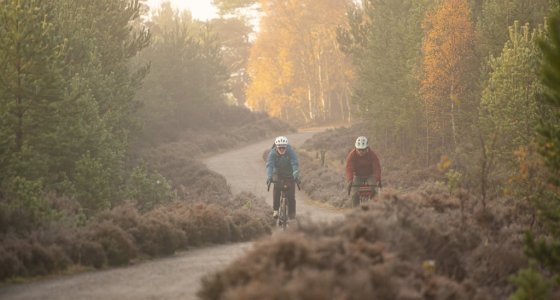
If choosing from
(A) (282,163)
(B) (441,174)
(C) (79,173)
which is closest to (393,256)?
(A) (282,163)

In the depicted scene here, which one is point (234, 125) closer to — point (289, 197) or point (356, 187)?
point (289, 197)

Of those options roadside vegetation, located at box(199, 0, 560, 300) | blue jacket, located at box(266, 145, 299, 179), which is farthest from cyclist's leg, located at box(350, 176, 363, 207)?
roadside vegetation, located at box(199, 0, 560, 300)

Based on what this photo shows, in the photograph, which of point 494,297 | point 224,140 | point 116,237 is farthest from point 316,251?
point 224,140

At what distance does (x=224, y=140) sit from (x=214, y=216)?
33812mm

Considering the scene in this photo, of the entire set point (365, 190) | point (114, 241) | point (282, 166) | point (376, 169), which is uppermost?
point (282, 166)

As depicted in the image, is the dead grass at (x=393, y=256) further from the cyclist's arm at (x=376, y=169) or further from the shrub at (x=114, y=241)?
the shrub at (x=114, y=241)

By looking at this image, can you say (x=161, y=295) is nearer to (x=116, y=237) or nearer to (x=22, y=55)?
(x=116, y=237)

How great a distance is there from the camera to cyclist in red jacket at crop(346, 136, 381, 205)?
52.6 feet

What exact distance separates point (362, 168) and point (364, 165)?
0.09m

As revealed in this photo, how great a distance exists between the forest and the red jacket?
1.86 metres

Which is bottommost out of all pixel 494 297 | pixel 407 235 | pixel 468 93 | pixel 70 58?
pixel 494 297

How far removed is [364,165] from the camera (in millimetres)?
16281

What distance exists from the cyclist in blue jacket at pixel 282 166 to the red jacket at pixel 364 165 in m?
1.42

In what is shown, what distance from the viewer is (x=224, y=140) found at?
166 feet
